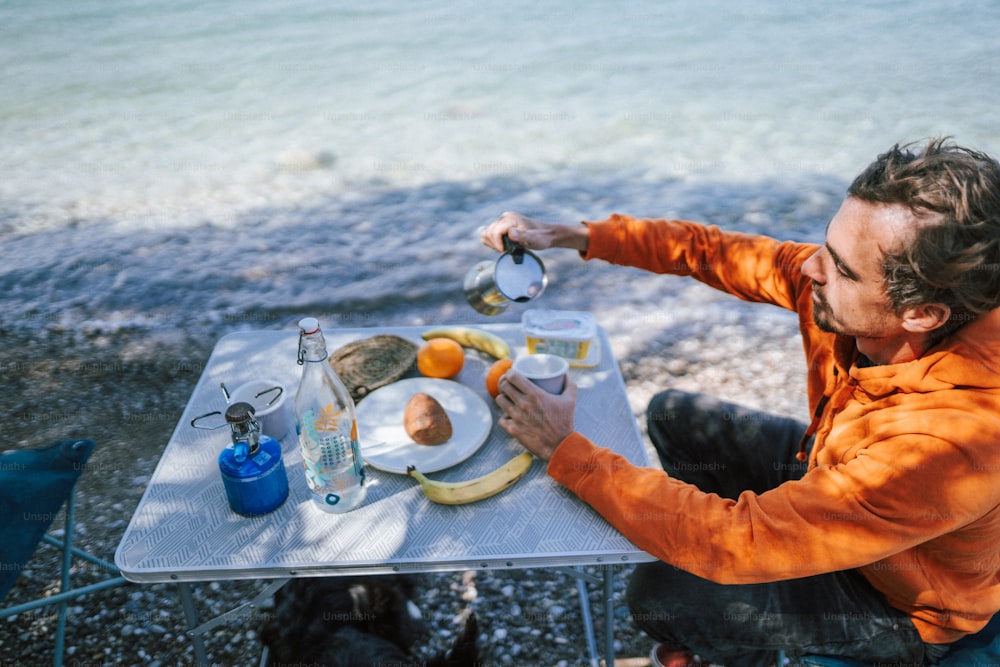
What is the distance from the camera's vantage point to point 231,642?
9.25ft

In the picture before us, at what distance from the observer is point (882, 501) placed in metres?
1.71

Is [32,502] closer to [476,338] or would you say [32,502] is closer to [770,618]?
[476,338]

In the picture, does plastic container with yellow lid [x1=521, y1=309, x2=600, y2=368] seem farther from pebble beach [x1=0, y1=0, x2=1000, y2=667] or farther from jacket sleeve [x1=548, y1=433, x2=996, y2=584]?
pebble beach [x1=0, y1=0, x2=1000, y2=667]

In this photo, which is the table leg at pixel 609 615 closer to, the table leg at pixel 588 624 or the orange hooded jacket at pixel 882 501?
the table leg at pixel 588 624

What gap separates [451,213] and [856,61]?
11.2 meters

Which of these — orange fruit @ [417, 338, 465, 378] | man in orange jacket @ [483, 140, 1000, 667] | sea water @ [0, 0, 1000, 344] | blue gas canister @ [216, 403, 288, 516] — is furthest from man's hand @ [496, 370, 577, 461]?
sea water @ [0, 0, 1000, 344]

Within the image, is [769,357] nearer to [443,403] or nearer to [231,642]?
[443,403]

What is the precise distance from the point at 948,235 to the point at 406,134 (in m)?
9.96

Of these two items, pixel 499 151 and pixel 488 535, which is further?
pixel 499 151

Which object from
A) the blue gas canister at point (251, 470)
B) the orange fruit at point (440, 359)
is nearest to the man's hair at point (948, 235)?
the orange fruit at point (440, 359)

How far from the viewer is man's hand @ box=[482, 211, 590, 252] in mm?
2695

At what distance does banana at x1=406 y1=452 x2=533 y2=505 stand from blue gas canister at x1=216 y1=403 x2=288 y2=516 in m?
0.39

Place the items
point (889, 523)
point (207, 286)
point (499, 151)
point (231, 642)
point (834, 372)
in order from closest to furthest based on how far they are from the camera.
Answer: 1. point (889, 523)
2. point (834, 372)
3. point (231, 642)
4. point (207, 286)
5. point (499, 151)

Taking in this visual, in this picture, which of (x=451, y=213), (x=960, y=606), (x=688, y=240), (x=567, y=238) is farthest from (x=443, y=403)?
(x=451, y=213)
